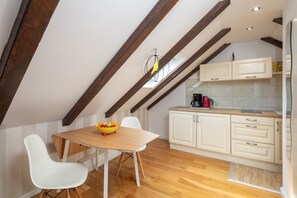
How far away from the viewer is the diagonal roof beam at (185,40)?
1852mm

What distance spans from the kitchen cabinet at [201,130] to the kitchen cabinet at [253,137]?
0.13 meters

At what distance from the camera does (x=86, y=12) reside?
1.18m

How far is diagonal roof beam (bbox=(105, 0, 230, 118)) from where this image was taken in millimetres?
1852

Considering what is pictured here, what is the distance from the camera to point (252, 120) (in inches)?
103

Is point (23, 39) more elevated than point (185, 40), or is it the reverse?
point (185, 40)

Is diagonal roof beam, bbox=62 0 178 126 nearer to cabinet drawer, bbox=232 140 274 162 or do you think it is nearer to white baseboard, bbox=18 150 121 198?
white baseboard, bbox=18 150 121 198

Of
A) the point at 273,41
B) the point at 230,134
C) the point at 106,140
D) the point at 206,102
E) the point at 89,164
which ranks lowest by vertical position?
the point at 89,164

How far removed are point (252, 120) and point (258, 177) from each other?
34.9 inches

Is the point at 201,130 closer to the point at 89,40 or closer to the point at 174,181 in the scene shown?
the point at 174,181

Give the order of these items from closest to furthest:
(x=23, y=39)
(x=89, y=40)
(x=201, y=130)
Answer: (x=23, y=39), (x=89, y=40), (x=201, y=130)

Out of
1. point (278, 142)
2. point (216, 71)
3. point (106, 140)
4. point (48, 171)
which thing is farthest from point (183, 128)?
point (48, 171)

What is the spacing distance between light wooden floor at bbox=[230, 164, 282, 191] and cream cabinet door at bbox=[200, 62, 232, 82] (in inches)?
65.7

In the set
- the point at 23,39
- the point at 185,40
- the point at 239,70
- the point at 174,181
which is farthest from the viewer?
the point at 239,70

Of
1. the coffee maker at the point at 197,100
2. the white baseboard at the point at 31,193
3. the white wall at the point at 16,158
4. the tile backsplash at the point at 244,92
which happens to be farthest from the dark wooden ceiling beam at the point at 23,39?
the tile backsplash at the point at 244,92
